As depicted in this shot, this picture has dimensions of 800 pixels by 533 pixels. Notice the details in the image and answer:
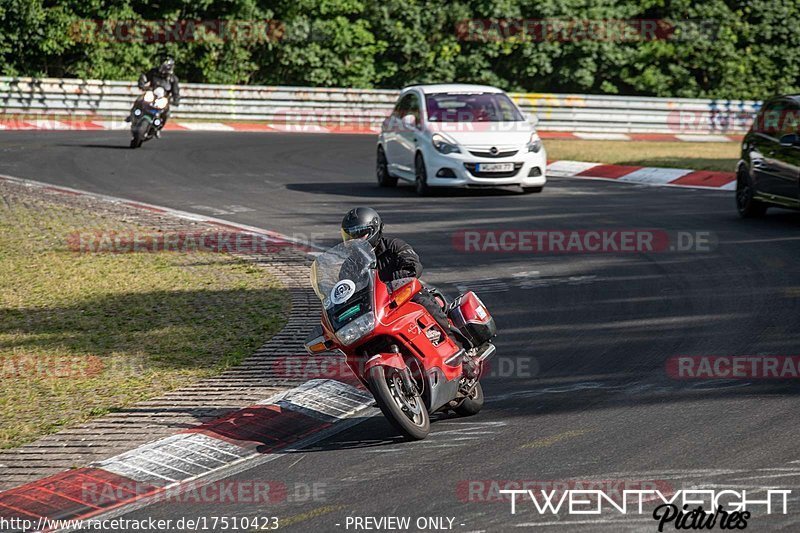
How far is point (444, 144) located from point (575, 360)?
1074 centimetres

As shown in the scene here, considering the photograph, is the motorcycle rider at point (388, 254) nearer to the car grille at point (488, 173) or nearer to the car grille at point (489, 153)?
the car grille at point (488, 173)

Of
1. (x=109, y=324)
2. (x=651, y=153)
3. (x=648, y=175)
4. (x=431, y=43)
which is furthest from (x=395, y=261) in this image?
(x=431, y=43)

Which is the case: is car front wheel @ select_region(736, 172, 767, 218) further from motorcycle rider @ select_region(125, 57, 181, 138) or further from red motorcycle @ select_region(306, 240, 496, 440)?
motorcycle rider @ select_region(125, 57, 181, 138)

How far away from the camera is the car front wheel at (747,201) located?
52.7ft

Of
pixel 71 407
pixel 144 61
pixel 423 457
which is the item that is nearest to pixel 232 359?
pixel 71 407

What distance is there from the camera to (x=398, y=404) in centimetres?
718

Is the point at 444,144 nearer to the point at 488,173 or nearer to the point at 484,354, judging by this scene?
the point at 488,173

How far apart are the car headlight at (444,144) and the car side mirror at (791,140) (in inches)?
220

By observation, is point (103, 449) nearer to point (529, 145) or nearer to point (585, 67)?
point (529, 145)

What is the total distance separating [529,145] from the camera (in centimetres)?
1936

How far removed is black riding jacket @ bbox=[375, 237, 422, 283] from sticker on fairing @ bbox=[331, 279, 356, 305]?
484 millimetres

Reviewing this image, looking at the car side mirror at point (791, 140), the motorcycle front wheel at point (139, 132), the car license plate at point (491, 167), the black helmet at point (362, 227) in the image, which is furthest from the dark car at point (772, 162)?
the motorcycle front wheel at point (139, 132)
